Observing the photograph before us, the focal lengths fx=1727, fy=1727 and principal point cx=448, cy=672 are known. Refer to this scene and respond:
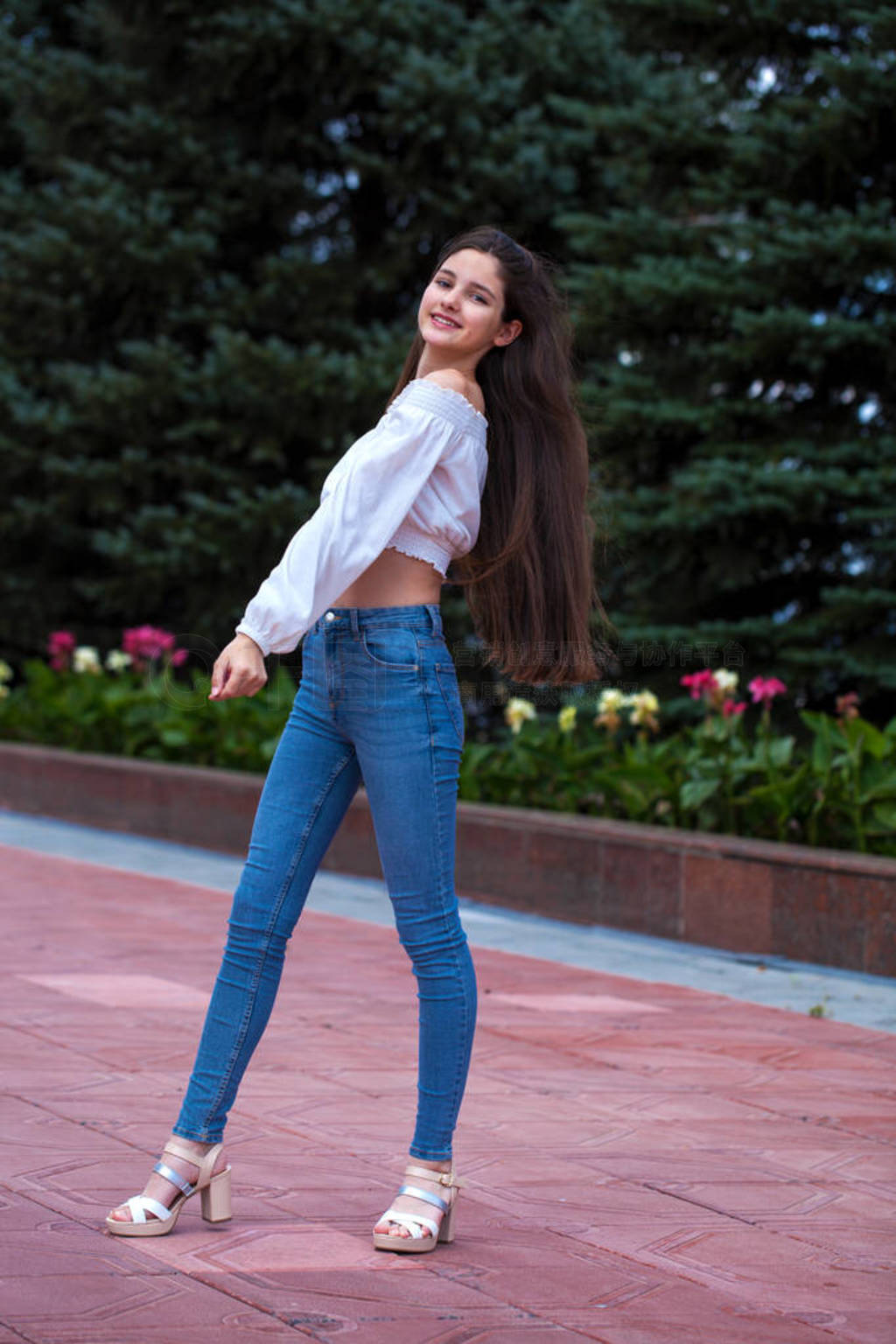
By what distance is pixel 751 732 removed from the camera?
31.2 ft

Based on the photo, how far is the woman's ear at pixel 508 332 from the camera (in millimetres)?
3285

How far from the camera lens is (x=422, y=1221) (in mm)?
3043

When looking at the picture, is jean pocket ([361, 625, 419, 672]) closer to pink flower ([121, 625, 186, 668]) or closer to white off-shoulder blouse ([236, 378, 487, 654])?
white off-shoulder blouse ([236, 378, 487, 654])

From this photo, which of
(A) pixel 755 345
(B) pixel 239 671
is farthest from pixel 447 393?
(A) pixel 755 345

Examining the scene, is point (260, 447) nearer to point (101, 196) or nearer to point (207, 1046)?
point (101, 196)

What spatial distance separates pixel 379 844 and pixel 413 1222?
2.19ft

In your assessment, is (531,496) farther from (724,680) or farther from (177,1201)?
(724,680)

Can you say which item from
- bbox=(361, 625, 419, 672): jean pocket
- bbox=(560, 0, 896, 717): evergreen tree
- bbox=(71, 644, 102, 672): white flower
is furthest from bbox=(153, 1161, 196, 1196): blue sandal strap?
bbox=(71, 644, 102, 672): white flower

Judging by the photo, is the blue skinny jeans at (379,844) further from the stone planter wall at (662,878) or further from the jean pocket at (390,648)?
the stone planter wall at (662,878)

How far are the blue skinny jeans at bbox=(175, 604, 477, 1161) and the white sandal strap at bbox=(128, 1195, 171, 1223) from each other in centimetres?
13

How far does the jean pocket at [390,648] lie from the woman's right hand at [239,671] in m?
0.26

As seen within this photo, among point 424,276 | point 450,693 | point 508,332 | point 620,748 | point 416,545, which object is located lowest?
point 620,748

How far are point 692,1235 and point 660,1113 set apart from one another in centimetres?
102

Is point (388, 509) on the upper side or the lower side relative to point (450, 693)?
upper
